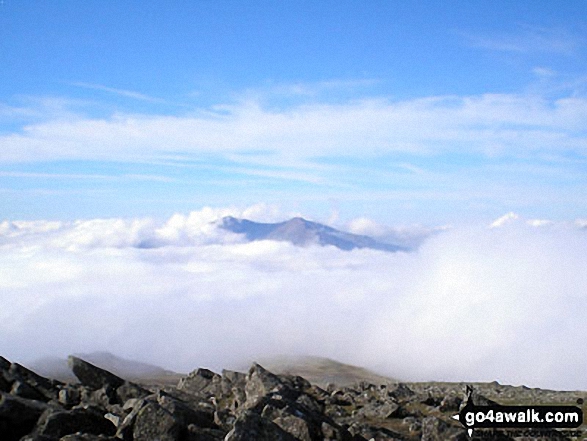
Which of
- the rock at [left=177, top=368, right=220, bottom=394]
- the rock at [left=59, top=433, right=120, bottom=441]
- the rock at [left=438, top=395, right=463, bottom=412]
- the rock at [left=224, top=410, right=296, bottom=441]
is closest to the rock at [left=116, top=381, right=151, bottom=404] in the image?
the rock at [left=59, top=433, right=120, bottom=441]

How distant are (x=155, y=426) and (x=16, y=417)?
832 cm

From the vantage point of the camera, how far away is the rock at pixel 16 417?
3353 centimetres

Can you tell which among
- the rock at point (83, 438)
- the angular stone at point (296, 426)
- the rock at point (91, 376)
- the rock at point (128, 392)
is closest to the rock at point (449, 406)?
the rock at point (128, 392)

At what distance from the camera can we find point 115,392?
5356 centimetres

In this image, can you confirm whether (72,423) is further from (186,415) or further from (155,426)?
(186,415)

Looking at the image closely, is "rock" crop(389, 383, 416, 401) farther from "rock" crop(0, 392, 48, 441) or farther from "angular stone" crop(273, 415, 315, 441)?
"rock" crop(0, 392, 48, 441)

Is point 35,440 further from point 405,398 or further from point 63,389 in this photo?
point 405,398

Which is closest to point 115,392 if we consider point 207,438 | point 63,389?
point 63,389

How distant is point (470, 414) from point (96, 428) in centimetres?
2409

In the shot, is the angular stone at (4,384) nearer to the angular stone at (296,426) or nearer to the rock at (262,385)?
the angular stone at (296,426)

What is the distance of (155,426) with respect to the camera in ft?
105

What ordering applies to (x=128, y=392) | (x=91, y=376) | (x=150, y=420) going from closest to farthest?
1. (x=150, y=420)
2. (x=128, y=392)
3. (x=91, y=376)

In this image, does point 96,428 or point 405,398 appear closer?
point 96,428

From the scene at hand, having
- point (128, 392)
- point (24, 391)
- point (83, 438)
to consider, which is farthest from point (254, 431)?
point (128, 392)
